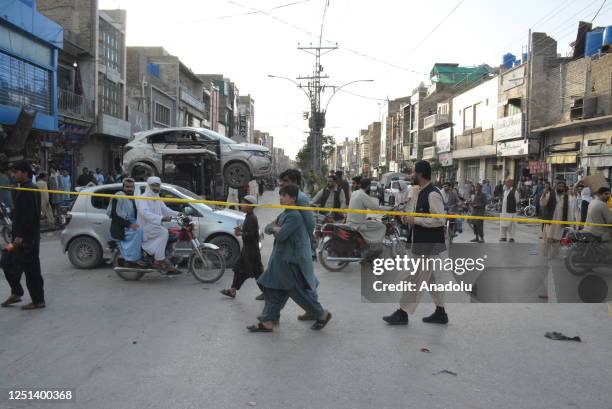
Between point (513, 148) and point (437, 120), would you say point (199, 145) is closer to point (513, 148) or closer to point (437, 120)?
point (513, 148)

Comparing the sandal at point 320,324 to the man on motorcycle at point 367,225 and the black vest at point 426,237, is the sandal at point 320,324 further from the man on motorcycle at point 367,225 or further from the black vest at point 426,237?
the man on motorcycle at point 367,225

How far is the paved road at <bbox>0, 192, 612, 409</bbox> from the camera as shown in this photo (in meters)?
4.17

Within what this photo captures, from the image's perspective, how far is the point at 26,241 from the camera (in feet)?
22.1

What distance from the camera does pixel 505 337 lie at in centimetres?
590

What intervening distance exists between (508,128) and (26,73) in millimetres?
25406

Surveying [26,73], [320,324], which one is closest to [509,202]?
[320,324]

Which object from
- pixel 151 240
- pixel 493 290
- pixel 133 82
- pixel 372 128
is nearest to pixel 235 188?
pixel 151 240

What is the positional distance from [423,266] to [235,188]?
1202 cm

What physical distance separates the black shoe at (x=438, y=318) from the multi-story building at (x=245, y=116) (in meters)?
84.8

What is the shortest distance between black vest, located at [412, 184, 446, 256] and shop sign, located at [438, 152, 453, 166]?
132 feet

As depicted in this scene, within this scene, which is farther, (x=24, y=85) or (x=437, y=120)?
(x=437, y=120)

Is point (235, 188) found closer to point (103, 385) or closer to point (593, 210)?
point (593, 210)

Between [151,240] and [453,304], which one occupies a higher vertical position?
[151,240]

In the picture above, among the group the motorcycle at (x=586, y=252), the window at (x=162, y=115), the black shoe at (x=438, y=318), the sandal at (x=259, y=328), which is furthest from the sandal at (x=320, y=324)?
the window at (x=162, y=115)
